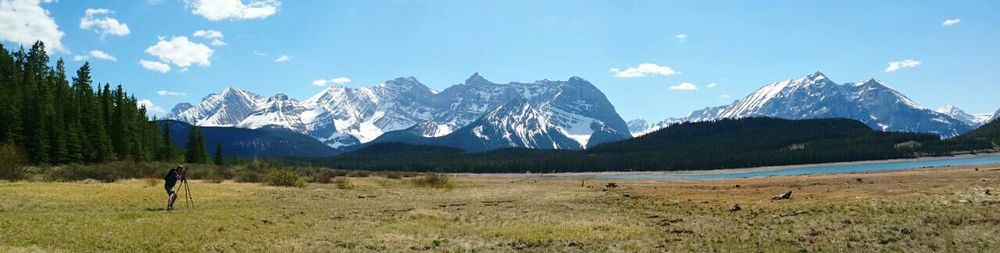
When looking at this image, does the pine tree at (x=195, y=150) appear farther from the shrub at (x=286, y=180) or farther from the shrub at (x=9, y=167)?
the shrub at (x=9, y=167)

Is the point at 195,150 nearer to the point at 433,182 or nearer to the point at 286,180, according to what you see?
the point at 286,180

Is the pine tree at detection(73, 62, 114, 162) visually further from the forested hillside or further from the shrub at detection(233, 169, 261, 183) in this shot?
the shrub at detection(233, 169, 261, 183)

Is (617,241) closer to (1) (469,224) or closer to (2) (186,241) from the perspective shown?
(1) (469,224)

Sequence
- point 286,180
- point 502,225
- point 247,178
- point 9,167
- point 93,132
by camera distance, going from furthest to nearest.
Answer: point 93,132, point 247,178, point 286,180, point 9,167, point 502,225

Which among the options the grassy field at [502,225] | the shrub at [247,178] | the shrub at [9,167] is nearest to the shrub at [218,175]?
the shrub at [247,178]

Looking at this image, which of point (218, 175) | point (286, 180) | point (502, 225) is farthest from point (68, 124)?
point (502, 225)

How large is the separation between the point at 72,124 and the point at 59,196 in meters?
60.8

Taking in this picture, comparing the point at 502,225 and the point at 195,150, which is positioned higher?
the point at 195,150

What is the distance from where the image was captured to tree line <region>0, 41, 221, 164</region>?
89.4 metres

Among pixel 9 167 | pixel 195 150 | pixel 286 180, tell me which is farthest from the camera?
pixel 195 150

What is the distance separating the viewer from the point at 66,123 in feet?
317

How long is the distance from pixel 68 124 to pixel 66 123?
1.76m

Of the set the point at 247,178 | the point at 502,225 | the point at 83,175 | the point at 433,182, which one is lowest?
the point at 502,225

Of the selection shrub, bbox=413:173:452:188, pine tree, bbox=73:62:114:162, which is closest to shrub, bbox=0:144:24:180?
pine tree, bbox=73:62:114:162
